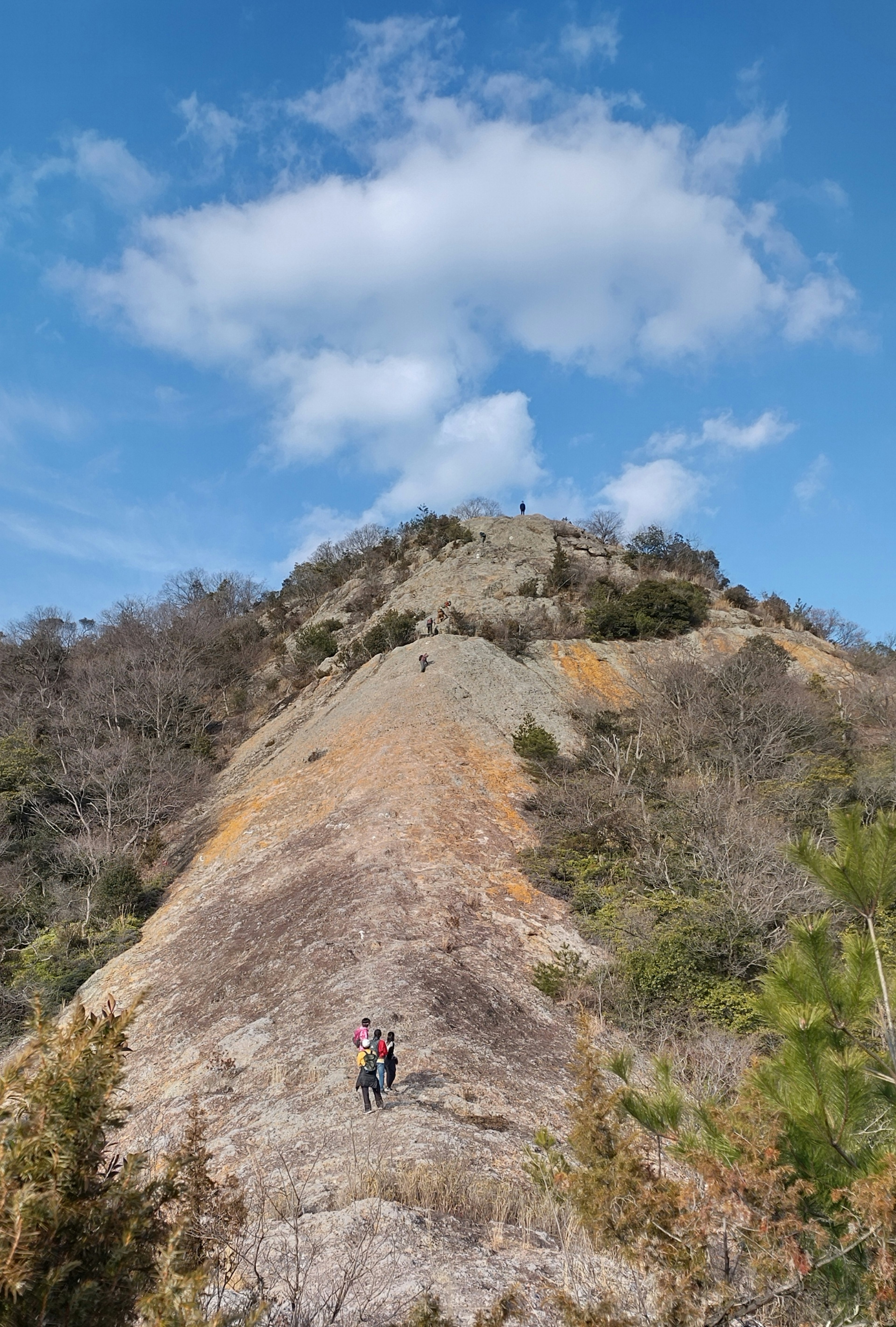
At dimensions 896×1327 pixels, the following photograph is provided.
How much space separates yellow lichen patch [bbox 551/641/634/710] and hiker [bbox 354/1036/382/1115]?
2103cm

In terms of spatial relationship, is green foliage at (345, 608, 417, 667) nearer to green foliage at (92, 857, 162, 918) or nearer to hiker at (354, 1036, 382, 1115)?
green foliage at (92, 857, 162, 918)

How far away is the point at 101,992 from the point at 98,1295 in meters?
16.8

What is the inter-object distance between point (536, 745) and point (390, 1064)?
49.0 ft

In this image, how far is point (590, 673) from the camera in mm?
31688

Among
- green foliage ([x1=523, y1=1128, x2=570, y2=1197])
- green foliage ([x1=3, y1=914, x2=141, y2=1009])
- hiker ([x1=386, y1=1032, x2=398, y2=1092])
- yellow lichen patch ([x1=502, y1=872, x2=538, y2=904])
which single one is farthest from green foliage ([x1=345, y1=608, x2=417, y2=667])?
green foliage ([x1=523, y1=1128, x2=570, y2=1197])

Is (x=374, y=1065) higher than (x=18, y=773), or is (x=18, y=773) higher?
(x=18, y=773)

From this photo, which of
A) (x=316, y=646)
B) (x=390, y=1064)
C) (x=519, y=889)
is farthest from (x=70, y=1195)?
(x=316, y=646)

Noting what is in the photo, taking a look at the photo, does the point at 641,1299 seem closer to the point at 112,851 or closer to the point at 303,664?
the point at 112,851

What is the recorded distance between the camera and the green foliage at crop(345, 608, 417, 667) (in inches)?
1352

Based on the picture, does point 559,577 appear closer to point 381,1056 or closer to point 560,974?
point 560,974

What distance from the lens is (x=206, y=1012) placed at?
13969 mm

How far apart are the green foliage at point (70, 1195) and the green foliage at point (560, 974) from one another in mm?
12451

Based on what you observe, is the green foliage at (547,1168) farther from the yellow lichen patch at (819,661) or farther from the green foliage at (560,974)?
the yellow lichen patch at (819,661)

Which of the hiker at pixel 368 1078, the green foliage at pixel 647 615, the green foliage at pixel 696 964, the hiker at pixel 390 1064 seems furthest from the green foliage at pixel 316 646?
the hiker at pixel 368 1078
